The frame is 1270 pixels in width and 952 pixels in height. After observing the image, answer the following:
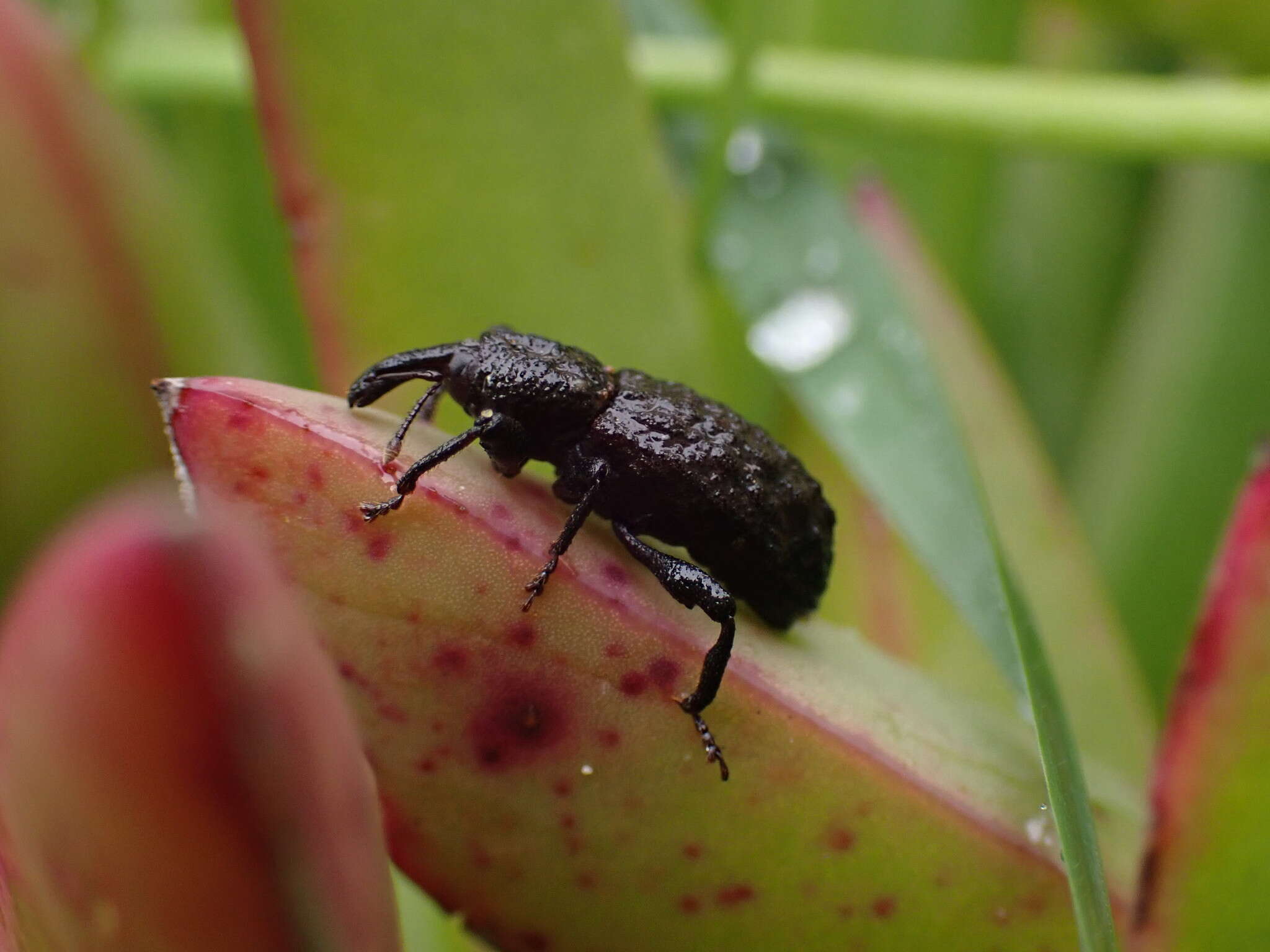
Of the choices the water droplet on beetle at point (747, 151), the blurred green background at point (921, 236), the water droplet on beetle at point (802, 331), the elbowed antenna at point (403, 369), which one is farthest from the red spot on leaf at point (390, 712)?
the water droplet on beetle at point (747, 151)

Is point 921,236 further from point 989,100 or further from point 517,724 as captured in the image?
point 517,724

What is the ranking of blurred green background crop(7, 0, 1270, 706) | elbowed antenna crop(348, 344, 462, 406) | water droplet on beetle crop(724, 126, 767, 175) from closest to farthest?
elbowed antenna crop(348, 344, 462, 406)
blurred green background crop(7, 0, 1270, 706)
water droplet on beetle crop(724, 126, 767, 175)

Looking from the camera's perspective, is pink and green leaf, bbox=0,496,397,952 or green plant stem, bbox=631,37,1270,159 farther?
green plant stem, bbox=631,37,1270,159

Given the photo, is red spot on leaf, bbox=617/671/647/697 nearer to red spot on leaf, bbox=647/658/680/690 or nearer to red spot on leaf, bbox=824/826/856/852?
red spot on leaf, bbox=647/658/680/690

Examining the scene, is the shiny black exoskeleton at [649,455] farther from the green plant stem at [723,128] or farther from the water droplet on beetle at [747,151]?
the water droplet on beetle at [747,151]

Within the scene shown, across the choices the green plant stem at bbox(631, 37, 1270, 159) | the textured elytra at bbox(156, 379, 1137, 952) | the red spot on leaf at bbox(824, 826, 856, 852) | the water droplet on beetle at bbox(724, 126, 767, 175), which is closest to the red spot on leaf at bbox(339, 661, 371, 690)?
the textured elytra at bbox(156, 379, 1137, 952)

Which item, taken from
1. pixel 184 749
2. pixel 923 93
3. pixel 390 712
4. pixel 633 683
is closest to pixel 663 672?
pixel 633 683

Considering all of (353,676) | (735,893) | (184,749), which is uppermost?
(184,749)

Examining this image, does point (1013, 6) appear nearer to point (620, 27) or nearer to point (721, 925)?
point (620, 27)
